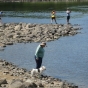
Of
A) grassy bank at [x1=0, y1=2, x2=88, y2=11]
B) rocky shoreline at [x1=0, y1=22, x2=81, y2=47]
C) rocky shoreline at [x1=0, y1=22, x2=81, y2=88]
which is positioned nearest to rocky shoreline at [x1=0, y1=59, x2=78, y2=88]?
rocky shoreline at [x1=0, y1=22, x2=81, y2=88]

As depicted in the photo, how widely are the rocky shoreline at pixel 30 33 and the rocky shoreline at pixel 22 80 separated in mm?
11403

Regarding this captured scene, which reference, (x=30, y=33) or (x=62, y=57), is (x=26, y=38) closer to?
(x=30, y=33)

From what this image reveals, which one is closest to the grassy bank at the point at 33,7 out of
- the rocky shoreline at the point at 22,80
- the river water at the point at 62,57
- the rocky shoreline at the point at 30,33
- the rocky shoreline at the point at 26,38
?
the rocky shoreline at the point at 26,38

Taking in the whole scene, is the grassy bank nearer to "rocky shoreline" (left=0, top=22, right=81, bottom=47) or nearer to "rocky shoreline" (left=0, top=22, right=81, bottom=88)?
"rocky shoreline" (left=0, top=22, right=81, bottom=88)

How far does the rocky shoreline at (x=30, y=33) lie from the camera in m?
37.0

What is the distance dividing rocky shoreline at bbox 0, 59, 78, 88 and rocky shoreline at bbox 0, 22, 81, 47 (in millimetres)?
11403

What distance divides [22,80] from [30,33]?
2162 cm

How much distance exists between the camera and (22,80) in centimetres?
1877

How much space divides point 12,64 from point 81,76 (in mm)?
5868

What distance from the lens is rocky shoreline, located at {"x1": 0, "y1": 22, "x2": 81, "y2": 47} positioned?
37.0 m

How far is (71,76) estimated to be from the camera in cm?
2206

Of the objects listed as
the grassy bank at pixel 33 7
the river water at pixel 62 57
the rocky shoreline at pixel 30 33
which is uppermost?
the rocky shoreline at pixel 30 33

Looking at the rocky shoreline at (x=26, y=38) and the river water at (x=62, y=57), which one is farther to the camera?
the river water at (x=62, y=57)

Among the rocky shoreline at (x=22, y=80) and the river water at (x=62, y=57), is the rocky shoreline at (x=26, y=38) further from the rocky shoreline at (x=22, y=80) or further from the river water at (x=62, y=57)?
the river water at (x=62, y=57)
